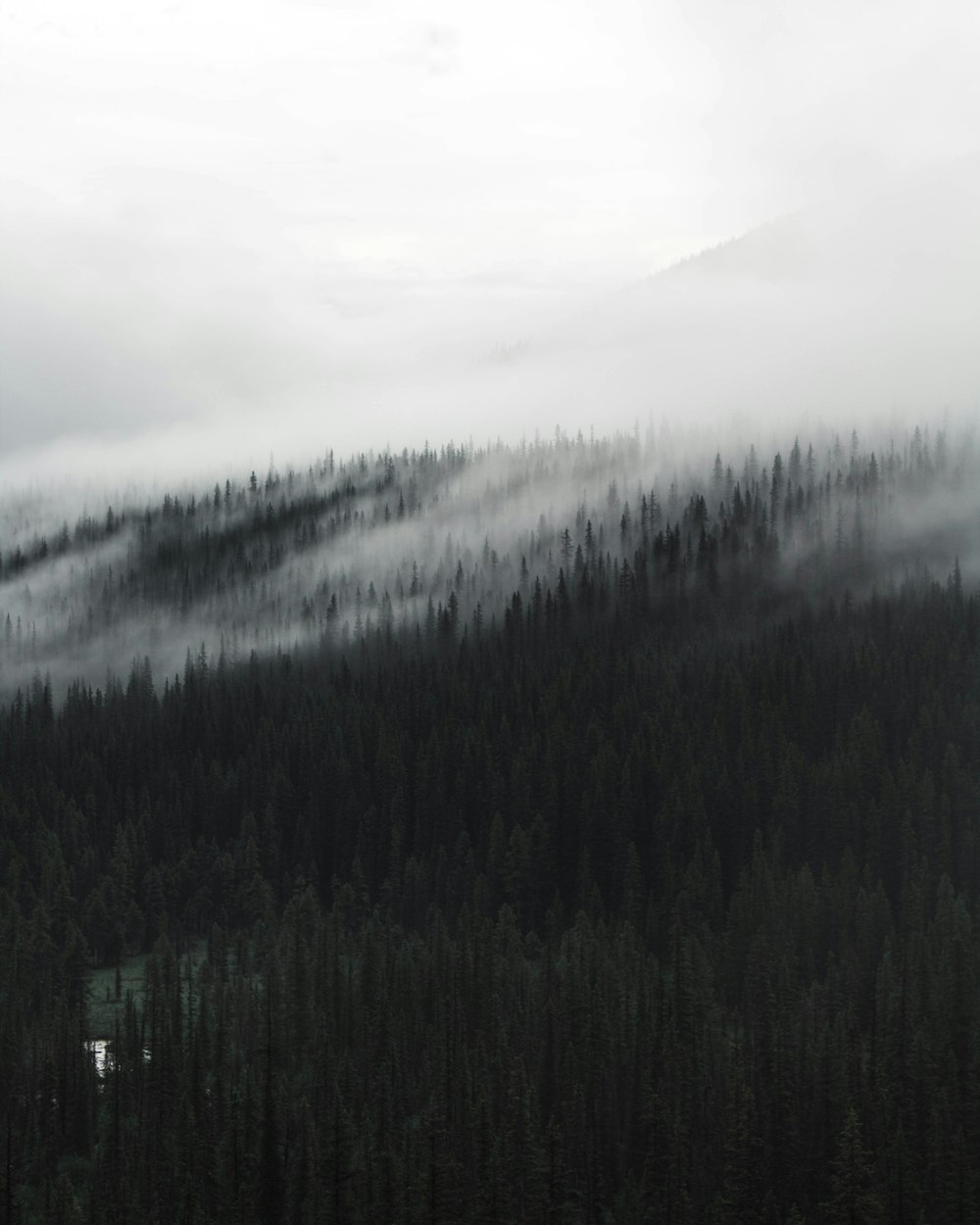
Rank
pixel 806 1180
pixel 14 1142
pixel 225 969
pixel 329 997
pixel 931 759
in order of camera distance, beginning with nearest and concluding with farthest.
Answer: pixel 806 1180 < pixel 14 1142 < pixel 329 997 < pixel 225 969 < pixel 931 759

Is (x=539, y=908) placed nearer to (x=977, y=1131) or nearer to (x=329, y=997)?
(x=329, y=997)

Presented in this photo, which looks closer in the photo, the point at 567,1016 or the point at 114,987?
the point at 567,1016

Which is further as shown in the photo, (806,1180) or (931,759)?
(931,759)

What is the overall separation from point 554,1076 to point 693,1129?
42.5 ft

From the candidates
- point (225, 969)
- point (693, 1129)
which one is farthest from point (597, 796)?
point (693, 1129)

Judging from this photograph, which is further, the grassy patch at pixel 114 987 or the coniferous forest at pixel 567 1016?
the grassy patch at pixel 114 987

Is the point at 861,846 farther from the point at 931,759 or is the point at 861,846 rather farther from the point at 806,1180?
the point at 806,1180

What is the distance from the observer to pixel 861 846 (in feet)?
568

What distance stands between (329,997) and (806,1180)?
50163mm

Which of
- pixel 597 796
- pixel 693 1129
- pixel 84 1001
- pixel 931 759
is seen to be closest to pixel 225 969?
pixel 84 1001

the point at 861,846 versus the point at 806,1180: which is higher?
the point at 861,846

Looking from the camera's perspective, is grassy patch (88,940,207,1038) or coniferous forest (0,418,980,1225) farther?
grassy patch (88,940,207,1038)

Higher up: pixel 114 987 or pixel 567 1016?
pixel 567 1016

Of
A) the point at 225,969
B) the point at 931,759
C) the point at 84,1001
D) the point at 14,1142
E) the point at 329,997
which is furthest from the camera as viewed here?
the point at 931,759
